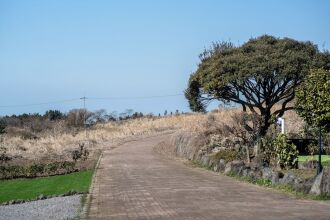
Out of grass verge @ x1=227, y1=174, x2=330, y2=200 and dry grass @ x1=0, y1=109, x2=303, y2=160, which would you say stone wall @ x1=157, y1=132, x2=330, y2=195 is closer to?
grass verge @ x1=227, y1=174, x2=330, y2=200

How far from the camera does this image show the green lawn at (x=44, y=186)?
63.4 ft

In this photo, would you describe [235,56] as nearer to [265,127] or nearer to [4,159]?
[265,127]

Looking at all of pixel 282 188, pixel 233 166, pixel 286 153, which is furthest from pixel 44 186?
pixel 282 188

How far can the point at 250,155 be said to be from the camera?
2384cm

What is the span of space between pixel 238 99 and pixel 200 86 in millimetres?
2252

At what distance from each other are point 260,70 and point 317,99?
7361 mm

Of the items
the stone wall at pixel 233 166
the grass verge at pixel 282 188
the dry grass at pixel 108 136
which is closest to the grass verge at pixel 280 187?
the grass verge at pixel 282 188

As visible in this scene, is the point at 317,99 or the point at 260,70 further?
the point at 260,70

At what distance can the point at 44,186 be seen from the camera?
71.8ft

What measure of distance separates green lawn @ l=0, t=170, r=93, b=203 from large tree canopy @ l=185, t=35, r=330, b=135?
733cm

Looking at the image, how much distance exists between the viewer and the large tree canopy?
75.5 ft

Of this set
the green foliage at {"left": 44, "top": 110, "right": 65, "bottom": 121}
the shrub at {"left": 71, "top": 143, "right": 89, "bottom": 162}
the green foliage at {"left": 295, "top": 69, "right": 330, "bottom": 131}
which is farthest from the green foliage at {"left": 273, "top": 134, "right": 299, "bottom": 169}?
the green foliage at {"left": 44, "top": 110, "right": 65, "bottom": 121}

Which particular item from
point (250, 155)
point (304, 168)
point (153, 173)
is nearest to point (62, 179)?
point (153, 173)

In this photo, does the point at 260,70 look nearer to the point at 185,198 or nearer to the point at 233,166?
the point at 233,166
